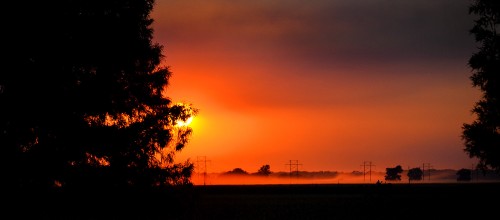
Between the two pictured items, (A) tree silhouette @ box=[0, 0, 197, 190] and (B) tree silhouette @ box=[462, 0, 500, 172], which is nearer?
(A) tree silhouette @ box=[0, 0, 197, 190]

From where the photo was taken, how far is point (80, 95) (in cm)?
3006

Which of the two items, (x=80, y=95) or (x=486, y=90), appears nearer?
(x=80, y=95)

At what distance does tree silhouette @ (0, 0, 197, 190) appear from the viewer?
27984 millimetres

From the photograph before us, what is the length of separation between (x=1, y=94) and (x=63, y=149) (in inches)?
141

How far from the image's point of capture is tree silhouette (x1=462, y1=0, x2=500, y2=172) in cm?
5066

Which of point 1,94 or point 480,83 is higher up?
point 480,83

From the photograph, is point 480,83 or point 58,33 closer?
point 58,33

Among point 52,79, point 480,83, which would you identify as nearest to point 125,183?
point 52,79

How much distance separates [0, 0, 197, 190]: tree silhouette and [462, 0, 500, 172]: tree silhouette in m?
27.1

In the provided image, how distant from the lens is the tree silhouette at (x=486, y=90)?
50656mm

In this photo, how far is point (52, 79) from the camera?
2872 cm

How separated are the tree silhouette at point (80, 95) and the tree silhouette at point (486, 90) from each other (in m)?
27.1

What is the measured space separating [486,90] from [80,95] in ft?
113

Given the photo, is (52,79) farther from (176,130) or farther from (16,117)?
(176,130)
